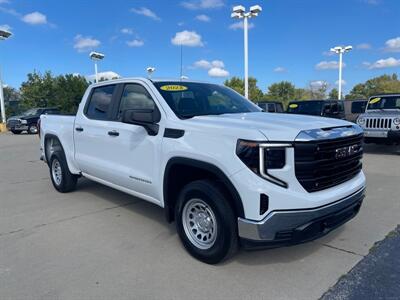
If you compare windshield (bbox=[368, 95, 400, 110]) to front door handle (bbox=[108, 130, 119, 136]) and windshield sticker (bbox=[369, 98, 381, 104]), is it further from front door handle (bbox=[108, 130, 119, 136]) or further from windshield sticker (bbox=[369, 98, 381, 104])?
front door handle (bbox=[108, 130, 119, 136])

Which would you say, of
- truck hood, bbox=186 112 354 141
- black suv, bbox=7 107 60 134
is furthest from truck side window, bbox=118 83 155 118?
black suv, bbox=7 107 60 134

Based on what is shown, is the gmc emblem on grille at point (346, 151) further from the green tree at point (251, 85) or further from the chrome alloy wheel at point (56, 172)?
the green tree at point (251, 85)

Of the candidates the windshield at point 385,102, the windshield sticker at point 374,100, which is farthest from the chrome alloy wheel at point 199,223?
the windshield sticker at point 374,100

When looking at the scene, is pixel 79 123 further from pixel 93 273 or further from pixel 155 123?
pixel 93 273

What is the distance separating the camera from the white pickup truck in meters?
2.98

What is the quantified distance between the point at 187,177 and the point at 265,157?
1176 millimetres

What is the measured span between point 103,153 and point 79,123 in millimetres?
919

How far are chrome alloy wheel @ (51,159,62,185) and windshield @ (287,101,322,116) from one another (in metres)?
11.1

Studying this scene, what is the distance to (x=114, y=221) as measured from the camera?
16.3 feet

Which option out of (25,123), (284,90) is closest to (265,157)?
(25,123)

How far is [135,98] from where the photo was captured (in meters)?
4.52

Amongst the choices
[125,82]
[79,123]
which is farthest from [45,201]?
[125,82]

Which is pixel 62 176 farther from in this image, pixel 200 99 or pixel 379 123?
pixel 379 123

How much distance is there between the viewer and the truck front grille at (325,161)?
302cm
